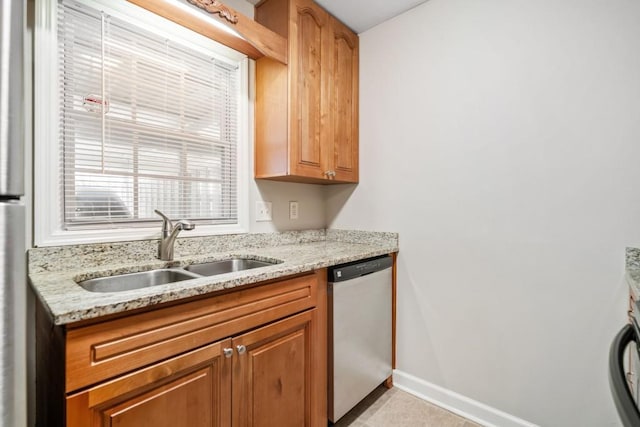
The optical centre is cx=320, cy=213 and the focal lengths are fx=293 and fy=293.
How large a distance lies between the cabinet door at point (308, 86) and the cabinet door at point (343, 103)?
0.24 feet

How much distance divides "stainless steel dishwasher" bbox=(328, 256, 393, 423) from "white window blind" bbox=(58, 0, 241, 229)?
A: 83cm

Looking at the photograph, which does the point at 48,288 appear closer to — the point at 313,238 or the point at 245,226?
the point at 245,226

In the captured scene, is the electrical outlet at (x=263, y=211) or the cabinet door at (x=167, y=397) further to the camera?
the electrical outlet at (x=263, y=211)

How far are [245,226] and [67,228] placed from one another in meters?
0.86

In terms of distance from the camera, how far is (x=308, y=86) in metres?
1.80

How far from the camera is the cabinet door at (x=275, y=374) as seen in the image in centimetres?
110

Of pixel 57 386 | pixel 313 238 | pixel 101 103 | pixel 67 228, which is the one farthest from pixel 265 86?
pixel 57 386

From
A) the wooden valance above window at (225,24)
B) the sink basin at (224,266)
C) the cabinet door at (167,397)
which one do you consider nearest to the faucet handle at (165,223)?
the sink basin at (224,266)

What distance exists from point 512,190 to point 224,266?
159cm

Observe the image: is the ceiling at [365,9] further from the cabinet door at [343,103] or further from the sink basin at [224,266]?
the sink basin at [224,266]

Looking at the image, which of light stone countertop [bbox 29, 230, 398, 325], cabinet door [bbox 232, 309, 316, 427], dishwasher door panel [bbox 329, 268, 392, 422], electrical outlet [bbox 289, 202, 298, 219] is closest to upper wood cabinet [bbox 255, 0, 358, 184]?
electrical outlet [bbox 289, 202, 298, 219]

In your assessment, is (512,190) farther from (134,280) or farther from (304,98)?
(134,280)

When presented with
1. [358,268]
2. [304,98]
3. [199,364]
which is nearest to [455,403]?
[358,268]

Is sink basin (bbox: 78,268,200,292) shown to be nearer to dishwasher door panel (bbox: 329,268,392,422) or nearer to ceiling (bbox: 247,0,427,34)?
dishwasher door panel (bbox: 329,268,392,422)
